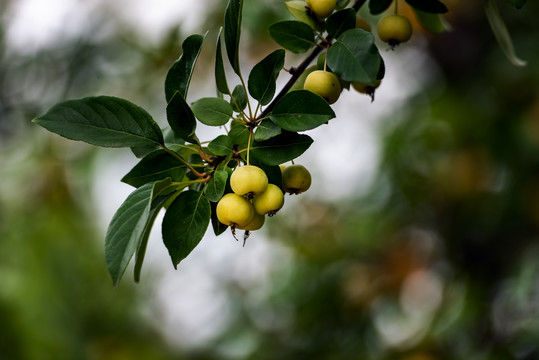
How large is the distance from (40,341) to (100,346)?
0.87 ft

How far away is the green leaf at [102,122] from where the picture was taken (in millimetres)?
587

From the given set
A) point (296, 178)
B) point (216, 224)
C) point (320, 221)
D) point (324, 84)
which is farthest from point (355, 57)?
point (320, 221)

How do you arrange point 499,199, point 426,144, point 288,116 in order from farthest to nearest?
point 426,144, point 499,199, point 288,116

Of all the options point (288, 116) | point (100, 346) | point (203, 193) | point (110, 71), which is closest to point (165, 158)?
point (203, 193)

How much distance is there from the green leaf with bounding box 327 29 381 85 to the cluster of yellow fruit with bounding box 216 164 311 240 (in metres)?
0.15

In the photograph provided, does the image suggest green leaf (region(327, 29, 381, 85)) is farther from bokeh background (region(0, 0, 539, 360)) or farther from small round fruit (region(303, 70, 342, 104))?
bokeh background (region(0, 0, 539, 360))

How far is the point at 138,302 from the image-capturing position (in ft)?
8.96

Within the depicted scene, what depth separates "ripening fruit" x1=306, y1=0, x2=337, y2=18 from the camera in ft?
2.31

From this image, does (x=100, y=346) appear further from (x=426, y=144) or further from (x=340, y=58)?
(x=340, y=58)

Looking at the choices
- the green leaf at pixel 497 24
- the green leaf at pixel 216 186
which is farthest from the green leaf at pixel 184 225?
the green leaf at pixel 497 24

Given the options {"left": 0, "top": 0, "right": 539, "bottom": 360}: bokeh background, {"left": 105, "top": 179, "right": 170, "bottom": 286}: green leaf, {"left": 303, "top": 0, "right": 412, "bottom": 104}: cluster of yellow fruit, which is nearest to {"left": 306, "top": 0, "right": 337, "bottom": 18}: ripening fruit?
{"left": 303, "top": 0, "right": 412, "bottom": 104}: cluster of yellow fruit

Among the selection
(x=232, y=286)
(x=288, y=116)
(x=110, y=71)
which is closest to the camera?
(x=288, y=116)

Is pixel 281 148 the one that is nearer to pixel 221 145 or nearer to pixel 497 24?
pixel 221 145

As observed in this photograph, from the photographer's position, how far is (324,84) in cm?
65
